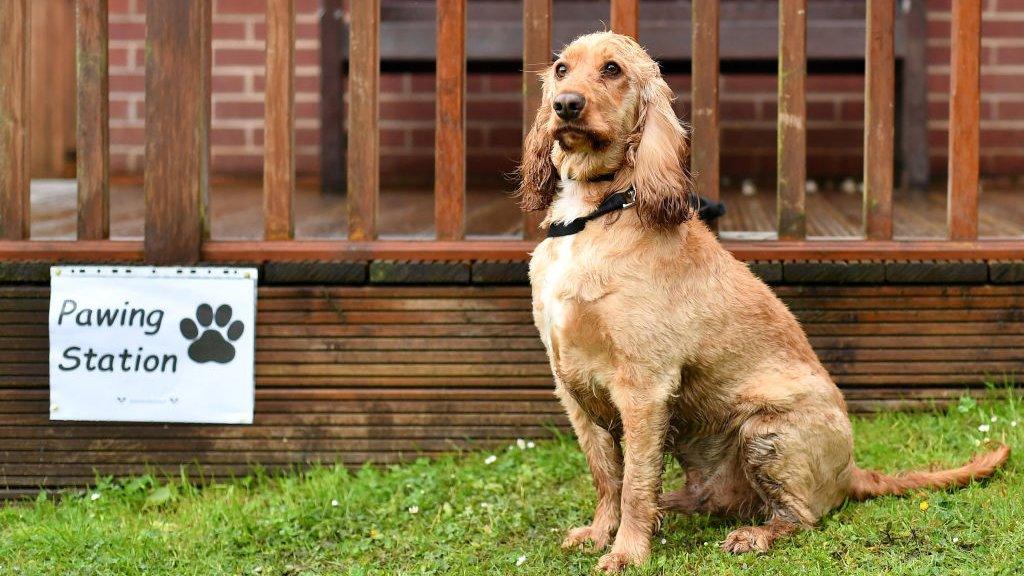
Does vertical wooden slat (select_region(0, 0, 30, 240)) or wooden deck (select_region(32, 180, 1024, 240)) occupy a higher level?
vertical wooden slat (select_region(0, 0, 30, 240))

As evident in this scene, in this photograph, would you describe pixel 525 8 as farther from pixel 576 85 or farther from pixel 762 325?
pixel 762 325

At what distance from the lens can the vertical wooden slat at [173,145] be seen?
4379 millimetres

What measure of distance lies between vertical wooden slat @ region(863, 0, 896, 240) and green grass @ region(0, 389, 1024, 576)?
0.75m

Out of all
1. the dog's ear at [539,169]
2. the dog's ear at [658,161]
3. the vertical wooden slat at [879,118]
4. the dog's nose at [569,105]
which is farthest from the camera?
the vertical wooden slat at [879,118]

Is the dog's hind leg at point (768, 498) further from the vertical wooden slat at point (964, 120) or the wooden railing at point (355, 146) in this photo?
the vertical wooden slat at point (964, 120)

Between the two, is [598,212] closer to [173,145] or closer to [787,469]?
[787,469]

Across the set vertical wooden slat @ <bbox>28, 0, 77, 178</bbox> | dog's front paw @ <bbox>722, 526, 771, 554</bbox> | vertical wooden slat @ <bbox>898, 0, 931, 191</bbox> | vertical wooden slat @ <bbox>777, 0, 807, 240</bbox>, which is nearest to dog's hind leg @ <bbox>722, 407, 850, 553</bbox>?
dog's front paw @ <bbox>722, 526, 771, 554</bbox>

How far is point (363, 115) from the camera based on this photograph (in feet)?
14.2

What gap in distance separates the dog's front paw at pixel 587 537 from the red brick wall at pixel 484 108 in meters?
4.20

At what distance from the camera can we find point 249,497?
436cm

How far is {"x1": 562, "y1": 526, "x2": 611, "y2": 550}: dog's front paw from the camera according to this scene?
3604mm

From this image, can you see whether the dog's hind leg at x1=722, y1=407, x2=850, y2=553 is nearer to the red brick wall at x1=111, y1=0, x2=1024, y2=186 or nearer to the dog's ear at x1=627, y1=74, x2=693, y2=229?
the dog's ear at x1=627, y1=74, x2=693, y2=229

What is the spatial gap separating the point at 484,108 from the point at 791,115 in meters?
3.70

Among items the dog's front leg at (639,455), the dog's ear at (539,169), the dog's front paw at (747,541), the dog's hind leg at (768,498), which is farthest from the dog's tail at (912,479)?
the dog's ear at (539,169)
